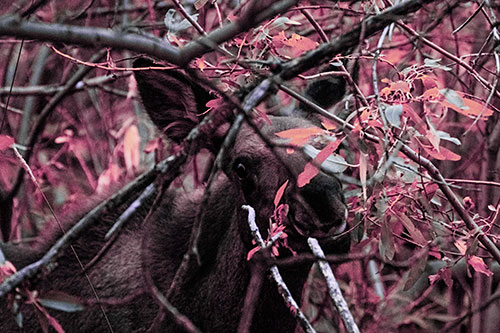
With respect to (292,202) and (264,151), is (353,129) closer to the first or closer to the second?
(292,202)

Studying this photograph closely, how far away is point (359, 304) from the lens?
5.57m

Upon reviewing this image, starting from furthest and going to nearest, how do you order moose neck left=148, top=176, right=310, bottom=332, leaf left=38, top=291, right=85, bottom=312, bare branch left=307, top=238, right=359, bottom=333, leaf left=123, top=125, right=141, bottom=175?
leaf left=123, top=125, right=141, bottom=175 < moose neck left=148, top=176, right=310, bottom=332 < bare branch left=307, top=238, right=359, bottom=333 < leaf left=38, top=291, right=85, bottom=312

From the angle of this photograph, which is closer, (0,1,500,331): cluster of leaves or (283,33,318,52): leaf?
(0,1,500,331): cluster of leaves

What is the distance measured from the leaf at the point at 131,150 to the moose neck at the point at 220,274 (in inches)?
75.5

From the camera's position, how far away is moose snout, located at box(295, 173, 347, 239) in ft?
10.1

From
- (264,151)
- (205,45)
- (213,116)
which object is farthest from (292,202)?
(205,45)

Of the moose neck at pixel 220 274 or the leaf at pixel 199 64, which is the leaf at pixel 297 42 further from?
the moose neck at pixel 220 274

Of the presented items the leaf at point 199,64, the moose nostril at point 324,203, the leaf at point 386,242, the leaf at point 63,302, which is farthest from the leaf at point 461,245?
the leaf at point 63,302

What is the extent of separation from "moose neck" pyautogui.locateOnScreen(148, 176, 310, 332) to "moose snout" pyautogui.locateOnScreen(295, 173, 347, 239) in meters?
0.48

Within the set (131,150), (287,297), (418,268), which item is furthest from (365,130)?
(131,150)

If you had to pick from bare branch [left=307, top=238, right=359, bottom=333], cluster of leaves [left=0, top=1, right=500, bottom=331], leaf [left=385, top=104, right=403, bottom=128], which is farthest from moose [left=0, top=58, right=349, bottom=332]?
leaf [left=385, top=104, right=403, bottom=128]

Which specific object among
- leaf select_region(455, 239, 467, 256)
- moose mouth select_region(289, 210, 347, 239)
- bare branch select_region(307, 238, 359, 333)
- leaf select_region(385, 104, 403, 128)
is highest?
leaf select_region(385, 104, 403, 128)

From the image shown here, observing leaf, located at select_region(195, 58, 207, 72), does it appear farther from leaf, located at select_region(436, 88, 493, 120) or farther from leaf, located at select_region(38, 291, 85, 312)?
leaf, located at select_region(38, 291, 85, 312)

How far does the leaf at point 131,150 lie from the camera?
5820 millimetres
